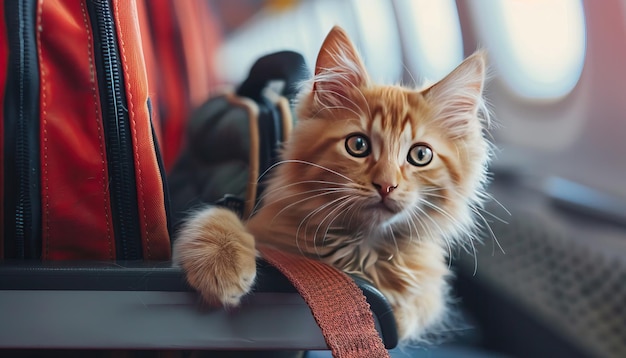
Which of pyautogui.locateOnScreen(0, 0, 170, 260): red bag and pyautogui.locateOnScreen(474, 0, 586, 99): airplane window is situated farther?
pyautogui.locateOnScreen(474, 0, 586, 99): airplane window

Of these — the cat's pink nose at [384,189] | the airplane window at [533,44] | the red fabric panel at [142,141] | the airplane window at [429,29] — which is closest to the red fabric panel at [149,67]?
the red fabric panel at [142,141]

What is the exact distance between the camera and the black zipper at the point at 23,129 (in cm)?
60

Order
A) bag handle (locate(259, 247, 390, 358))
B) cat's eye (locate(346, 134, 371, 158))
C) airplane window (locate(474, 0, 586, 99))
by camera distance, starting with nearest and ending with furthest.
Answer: bag handle (locate(259, 247, 390, 358)) → cat's eye (locate(346, 134, 371, 158)) → airplane window (locate(474, 0, 586, 99))

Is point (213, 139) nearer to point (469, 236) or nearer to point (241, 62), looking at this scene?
point (241, 62)

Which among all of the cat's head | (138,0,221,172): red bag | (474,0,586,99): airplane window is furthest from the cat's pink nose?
(474,0,586,99): airplane window

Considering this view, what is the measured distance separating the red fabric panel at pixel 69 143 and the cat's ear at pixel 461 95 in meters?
0.39

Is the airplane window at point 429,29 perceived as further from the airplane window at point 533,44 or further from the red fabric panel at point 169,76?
the red fabric panel at point 169,76

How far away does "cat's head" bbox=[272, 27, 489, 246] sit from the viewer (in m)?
0.61

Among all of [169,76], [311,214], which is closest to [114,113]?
[311,214]

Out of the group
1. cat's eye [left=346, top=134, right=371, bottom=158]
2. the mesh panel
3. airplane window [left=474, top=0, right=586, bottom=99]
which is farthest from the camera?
airplane window [left=474, top=0, right=586, bottom=99]

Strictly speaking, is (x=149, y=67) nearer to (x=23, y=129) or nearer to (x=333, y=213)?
(x=23, y=129)

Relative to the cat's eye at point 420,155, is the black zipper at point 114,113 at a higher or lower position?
higher

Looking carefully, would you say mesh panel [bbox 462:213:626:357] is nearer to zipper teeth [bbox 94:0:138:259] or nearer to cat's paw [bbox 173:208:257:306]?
cat's paw [bbox 173:208:257:306]

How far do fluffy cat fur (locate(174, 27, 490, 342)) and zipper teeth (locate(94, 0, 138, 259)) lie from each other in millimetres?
89
